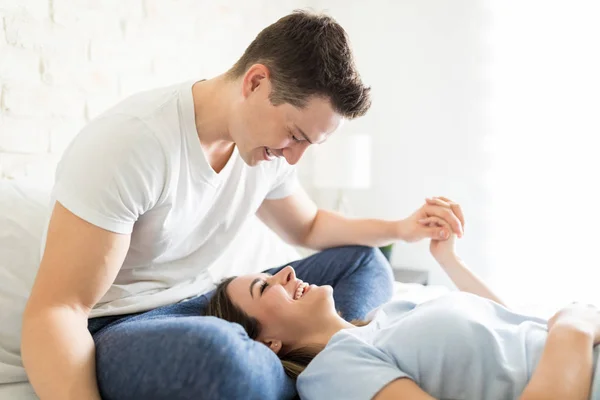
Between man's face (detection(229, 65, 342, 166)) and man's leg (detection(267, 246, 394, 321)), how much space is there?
47 centimetres

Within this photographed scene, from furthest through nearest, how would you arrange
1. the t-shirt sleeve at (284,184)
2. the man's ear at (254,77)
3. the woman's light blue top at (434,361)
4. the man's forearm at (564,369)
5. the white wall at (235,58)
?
the white wall at (235,58), the t-shirt sleeve at (284,184), the man's ear at (254,77), the woman's light blue top at (434,361), the man's forearm at (564,369)

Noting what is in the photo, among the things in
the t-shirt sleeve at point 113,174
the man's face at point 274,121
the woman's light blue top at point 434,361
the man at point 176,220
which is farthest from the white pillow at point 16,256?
the woman's light blue top at point 434,361

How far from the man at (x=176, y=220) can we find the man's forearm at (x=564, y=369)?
0.42 meters

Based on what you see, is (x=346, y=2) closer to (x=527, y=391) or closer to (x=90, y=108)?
(x=90, y=108)

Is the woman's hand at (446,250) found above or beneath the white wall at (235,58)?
beneath

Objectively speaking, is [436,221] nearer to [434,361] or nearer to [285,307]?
[285,307]

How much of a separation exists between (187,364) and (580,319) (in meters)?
0.68

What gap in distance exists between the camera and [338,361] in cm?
111

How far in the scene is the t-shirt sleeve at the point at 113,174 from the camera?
47.4 inches

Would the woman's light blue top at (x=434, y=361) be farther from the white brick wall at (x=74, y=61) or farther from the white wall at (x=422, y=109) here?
the white wall at (x=422, y=109)

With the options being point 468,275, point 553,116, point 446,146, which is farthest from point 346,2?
point 468,275

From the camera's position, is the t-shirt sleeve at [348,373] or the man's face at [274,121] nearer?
the t-shirt sleeve at [348,373]

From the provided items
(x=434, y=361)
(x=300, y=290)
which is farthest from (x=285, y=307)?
(x=434, y=361)

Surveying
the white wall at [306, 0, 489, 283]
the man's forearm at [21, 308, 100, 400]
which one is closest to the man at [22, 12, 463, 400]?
the man's forearm at [21, 308, 100, 400]
